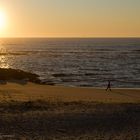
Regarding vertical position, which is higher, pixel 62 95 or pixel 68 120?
pixel 68 120

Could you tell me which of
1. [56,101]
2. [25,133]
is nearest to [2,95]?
[56,101]

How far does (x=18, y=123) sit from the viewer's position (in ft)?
61.5

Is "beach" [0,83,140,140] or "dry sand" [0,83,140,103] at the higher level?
"beach" [0,83,140,140]

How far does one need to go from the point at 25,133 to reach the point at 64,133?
1.67m

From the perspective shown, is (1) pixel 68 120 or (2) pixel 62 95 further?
(2) pixel 62 95

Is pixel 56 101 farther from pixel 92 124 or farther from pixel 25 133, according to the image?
pixel 25 133

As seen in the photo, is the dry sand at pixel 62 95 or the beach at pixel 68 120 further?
the dry sand at pixel 62 95

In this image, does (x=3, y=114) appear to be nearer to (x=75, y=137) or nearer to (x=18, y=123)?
(x=18, y=123)

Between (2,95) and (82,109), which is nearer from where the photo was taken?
(82,109)

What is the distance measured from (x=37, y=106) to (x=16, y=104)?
130 centimetres

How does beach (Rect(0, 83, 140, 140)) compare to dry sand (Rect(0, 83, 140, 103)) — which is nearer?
beach (Rect(0, 83, 140, 140))

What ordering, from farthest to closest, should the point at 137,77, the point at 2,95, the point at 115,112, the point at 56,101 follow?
the point at 137,77, the point at 2,95, the point at 56,101, the point at 115,112

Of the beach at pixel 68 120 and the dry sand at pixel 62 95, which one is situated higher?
the beach at pixel 68 120

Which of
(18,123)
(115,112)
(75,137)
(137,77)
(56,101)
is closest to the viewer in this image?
(75,137)
